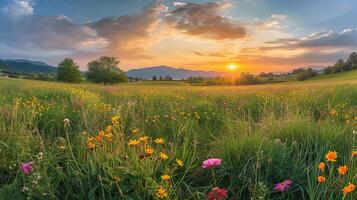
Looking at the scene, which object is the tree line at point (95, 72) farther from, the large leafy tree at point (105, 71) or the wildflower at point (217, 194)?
the wildflower at point (217, 194)

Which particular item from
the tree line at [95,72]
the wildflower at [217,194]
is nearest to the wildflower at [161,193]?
the wildflower at [217,194]

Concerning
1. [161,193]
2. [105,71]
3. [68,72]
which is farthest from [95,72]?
[161,193]

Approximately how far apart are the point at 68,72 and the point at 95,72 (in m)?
5.37

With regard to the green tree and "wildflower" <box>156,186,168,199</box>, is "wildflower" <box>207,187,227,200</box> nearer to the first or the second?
"wildflower" <box>156,186,168,199</box>

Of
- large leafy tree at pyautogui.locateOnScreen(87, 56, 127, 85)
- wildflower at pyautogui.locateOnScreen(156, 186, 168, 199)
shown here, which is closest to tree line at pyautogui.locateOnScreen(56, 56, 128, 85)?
large leafy tree at pyautogui.locateOnScreen(87, 56, 127, 85)

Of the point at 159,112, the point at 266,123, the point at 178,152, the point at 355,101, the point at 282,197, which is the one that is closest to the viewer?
the point at 282,197

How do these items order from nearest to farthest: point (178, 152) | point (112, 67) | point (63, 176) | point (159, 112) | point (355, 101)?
point (63, 176)
point (178, 152)
point (159, 112)
point (355, 101)
point (112, 67)

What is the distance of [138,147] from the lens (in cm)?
351

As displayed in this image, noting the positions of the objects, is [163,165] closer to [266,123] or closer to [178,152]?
[178,152]

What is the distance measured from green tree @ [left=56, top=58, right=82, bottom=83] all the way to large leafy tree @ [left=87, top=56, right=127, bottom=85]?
97.5 inches

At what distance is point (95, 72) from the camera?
252 ft

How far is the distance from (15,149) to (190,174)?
1879 mm

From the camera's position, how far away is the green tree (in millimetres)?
75812

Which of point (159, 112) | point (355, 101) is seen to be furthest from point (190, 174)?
point (355, 101)
